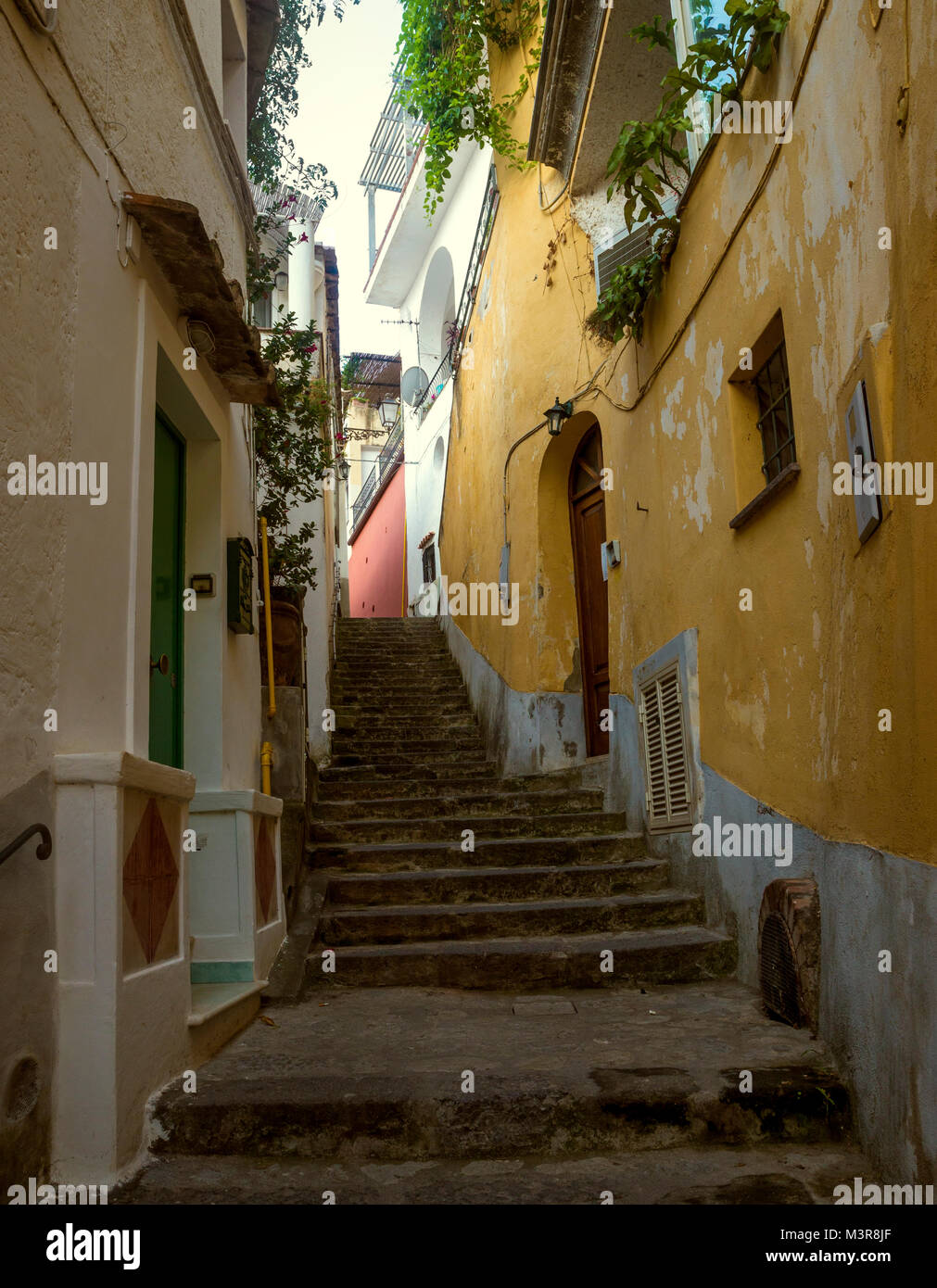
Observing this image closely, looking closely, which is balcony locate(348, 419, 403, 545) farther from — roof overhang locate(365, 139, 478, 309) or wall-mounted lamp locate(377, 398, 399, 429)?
roof overhang locate(365, 139, 478, 309)

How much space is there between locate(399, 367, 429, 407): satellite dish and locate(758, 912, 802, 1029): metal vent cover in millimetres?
13530

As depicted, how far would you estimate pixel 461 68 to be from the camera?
928cm

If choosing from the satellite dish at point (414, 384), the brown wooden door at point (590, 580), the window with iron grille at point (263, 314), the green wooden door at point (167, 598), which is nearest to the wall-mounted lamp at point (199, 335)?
the green wooden door at point (167, 598)

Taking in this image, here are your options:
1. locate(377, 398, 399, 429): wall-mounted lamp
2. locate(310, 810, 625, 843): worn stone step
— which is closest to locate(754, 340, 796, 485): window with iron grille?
locate(310, 810, 625, 843): worn stone step

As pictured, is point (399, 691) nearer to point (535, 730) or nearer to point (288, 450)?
point (535, 730)

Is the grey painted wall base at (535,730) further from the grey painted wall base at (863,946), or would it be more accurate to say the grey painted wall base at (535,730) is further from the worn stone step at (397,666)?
the worn stone step at (397,666)

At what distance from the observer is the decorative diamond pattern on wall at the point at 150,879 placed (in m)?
2.79

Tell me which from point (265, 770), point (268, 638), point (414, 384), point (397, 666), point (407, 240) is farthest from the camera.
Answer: point (414, 384)

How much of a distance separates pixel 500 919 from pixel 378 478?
656 inches

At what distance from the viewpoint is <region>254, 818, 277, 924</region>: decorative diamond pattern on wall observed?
4332mm

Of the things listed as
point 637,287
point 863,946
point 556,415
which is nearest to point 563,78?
point 556,415

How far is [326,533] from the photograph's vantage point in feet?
34.3
